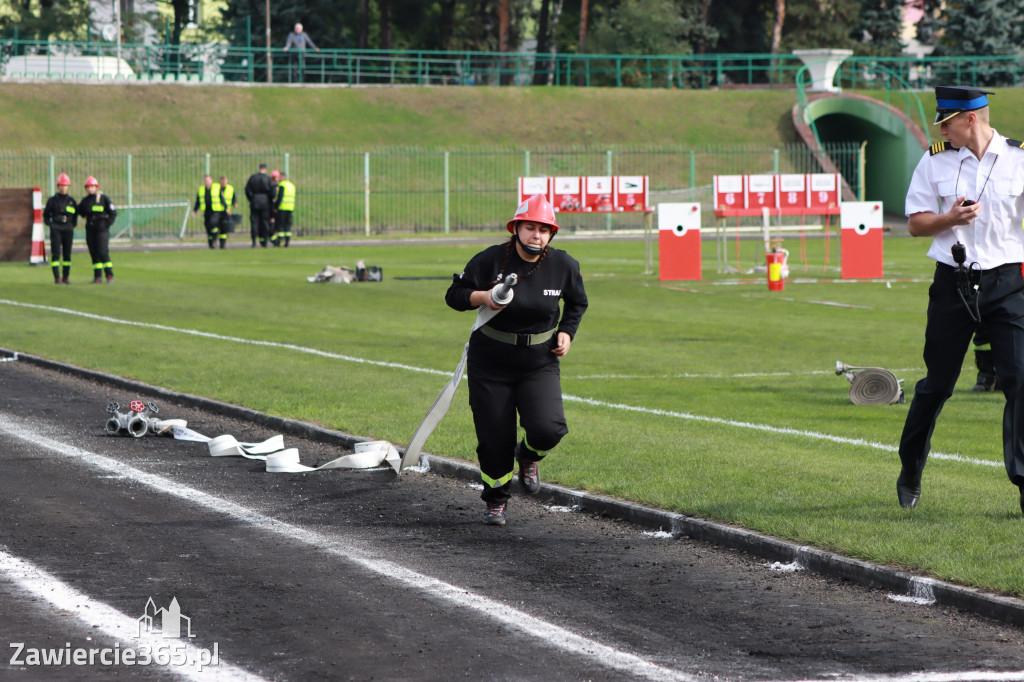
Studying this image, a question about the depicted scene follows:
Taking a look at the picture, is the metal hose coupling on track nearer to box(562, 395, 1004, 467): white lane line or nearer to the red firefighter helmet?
box(562, 395, 1004, 467): white lane line

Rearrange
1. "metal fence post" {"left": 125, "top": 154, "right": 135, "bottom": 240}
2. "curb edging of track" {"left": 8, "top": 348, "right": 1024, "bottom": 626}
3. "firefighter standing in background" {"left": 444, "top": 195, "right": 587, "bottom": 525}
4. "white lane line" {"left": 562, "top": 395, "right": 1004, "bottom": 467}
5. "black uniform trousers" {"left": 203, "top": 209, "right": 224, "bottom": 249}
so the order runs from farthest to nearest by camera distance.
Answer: "metal fence post" {"left": 125, "top": 154, "right": 135, "bottom": 240} < "black uniform trousers" {"left": 203, "top": 209, "right": 224, "bottom": 249} < "white lane line" {"left": 562, "top": 395, "right": 1004, "bottom": 467} < "firefighter standing in background" {"left": 444, "top": 195, "right": 587, "bottom": 525} < "curb edging of track" {"left": 8, "top": 348, "right": 1024, "bottom": 626}

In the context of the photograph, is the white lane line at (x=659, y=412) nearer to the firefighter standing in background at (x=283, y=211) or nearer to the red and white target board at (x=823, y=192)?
the red and white target board at (x=823, y=192)

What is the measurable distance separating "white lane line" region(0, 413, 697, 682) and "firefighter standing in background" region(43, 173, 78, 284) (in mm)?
17395

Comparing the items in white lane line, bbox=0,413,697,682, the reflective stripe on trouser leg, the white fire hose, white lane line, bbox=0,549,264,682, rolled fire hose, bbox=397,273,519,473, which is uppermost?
rolled fire hose, bbox=397,273,519,473

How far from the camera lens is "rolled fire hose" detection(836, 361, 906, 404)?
1216cm

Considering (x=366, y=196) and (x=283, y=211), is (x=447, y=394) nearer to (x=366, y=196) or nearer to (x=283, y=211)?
(x=283, y=211)

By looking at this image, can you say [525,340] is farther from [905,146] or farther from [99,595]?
[905,146]

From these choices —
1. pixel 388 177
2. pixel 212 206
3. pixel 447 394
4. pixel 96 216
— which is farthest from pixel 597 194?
pixel 388 177

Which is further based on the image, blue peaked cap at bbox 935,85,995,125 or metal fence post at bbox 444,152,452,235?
metal fence post at bbox 444,152,452,235

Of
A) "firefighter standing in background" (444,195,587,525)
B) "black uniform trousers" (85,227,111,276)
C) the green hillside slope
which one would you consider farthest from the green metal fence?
"firefighter standing in background" (444,195,587,525)

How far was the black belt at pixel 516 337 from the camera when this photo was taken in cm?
803

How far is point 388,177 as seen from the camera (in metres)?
53.0

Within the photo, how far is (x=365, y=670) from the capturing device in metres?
5.30

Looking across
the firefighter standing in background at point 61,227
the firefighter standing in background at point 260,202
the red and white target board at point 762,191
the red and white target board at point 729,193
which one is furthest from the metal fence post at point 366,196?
the firefighter standing in background at point 61,227
